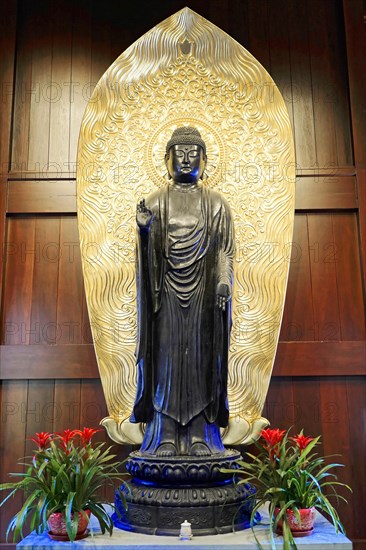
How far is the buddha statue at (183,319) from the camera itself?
2.61 metres

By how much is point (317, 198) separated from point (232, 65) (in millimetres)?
972

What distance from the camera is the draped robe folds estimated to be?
8.66 ft

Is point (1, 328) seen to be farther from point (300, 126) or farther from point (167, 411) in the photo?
point (300, 126)

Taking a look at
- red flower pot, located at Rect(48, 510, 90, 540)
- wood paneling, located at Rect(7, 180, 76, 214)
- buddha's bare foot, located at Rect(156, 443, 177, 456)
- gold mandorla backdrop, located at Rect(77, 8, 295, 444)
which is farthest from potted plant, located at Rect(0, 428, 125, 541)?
wood paneling, located at Rect(7, 180, 76, 214)

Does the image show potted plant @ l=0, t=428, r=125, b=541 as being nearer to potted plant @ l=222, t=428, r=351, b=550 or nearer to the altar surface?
the altar surface

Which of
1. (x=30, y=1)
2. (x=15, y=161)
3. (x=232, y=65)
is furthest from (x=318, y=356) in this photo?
(x=30, y=1)

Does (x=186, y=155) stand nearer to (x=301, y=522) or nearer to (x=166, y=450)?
(x=166, y=450)

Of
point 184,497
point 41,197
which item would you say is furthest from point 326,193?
point 184,497

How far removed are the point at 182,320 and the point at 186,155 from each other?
32.9 inches

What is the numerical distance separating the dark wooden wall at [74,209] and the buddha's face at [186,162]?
0.98m

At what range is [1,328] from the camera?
3441 mm

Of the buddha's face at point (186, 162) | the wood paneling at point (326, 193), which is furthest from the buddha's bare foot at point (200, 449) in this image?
the wood paneling at point (326, 193)

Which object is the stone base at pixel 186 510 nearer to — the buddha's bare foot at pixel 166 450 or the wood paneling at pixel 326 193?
the buddha's bare foot at pixel 166 450

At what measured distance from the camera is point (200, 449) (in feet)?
8.41
